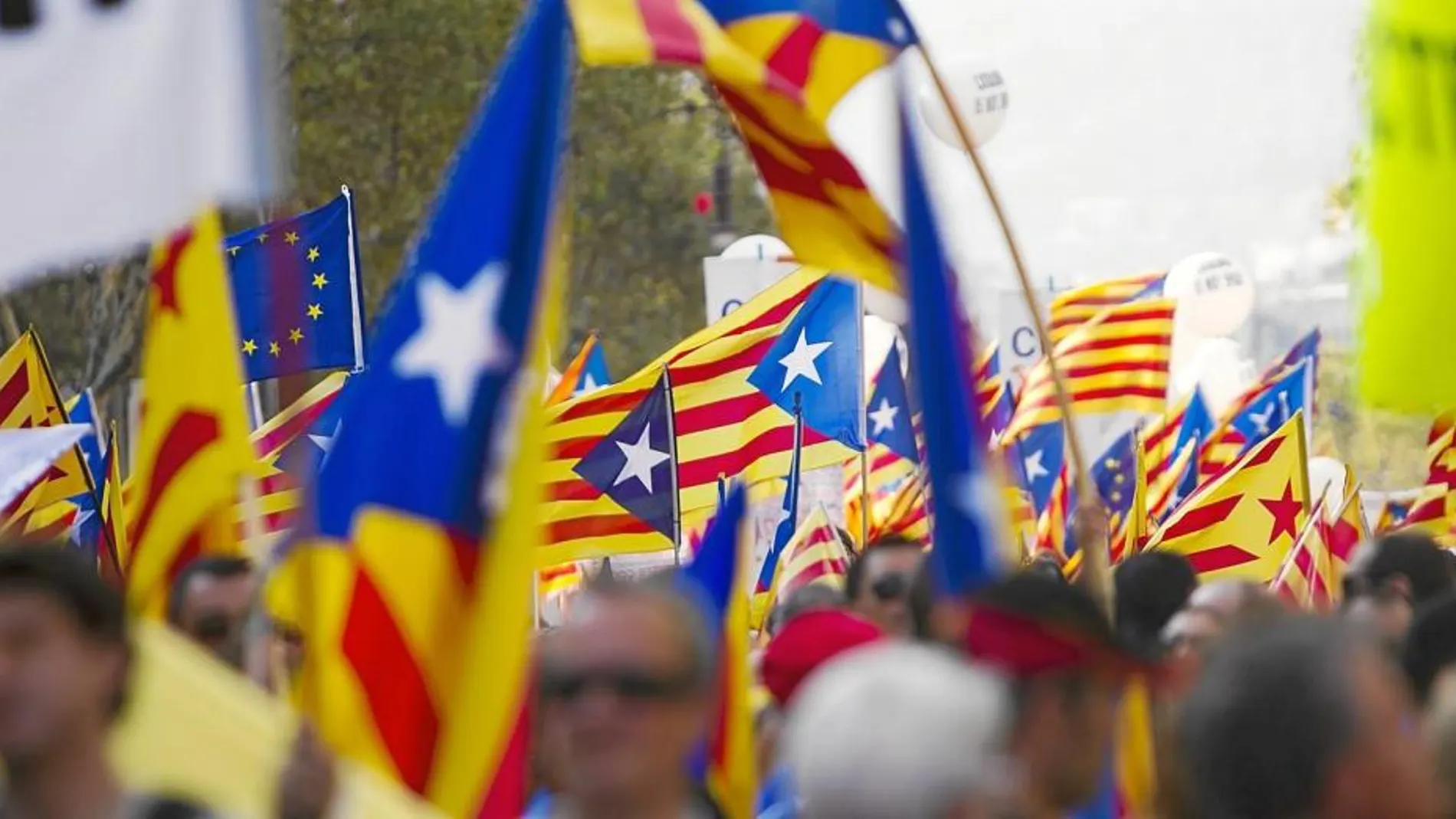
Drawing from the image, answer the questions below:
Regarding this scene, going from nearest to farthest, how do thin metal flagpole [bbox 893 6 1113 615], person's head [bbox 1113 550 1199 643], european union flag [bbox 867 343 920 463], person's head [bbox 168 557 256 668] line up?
thin metal flagpole [bbox 893 6 1113 615] → person's head [bbox 168 557 256 668] → person's head [bbox 1113 550 1199 643] → european union flag [bbox 867 343 920 463]

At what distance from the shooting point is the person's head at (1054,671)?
15.0ft

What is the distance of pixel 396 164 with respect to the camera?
2603 cm

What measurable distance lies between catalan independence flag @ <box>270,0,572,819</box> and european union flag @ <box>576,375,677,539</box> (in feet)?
15.1

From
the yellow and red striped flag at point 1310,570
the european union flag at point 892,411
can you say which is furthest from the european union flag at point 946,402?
the european union flag at point 892,411

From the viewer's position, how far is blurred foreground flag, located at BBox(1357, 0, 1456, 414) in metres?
5.14

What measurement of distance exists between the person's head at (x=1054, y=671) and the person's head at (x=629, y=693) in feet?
1.70

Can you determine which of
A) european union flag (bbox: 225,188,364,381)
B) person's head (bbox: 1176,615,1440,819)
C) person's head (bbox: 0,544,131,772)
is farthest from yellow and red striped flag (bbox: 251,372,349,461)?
person's head (bbox: 1176,615,1440,819)

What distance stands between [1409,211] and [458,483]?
178cm

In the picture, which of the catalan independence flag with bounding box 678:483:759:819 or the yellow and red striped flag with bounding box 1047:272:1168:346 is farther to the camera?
the yellow and red striped flag with bounding box 1047:272:1168:346

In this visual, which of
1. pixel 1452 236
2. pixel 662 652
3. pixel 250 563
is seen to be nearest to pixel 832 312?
pixel 250 563

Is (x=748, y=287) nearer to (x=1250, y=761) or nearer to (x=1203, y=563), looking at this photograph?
(x=1203, y=563)

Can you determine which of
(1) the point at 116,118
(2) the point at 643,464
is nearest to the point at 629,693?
(1) the point at 116,118

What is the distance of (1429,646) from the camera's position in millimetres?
5887

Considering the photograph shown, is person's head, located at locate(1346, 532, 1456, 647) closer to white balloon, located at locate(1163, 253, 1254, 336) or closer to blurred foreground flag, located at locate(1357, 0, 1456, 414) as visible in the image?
blurred foreground flag, located at locate(1357, 0, 1456, 414)
